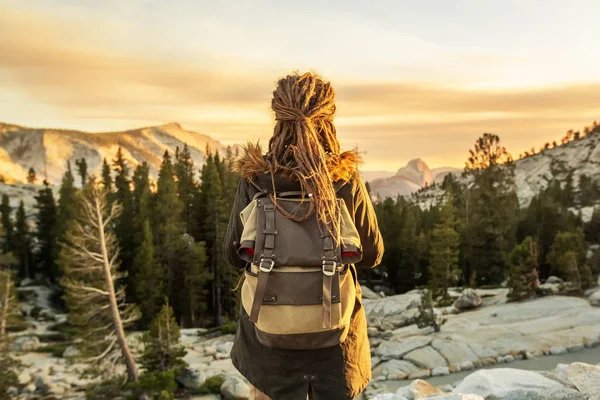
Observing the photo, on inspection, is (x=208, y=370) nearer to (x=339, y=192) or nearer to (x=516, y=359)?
(x=516, y=359)

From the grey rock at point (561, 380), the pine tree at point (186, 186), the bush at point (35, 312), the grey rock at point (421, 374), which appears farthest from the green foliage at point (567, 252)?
the bush at point (35, 312)

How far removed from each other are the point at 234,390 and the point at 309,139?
18798 mm

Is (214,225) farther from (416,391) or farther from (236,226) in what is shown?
(236,226)

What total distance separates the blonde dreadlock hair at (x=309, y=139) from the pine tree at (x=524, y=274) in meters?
28.4

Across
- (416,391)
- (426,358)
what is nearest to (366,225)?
(416,391)

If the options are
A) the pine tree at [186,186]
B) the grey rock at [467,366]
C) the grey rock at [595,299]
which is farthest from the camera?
the pine tree at [186,186]

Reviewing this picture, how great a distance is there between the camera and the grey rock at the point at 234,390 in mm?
19344

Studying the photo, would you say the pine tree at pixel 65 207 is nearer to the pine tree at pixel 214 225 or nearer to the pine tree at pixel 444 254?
the pine tree at pixel 214 225

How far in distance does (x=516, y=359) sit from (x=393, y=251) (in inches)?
1073

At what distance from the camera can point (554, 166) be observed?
135 metres

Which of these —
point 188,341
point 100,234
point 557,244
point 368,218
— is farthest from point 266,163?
point 557,244

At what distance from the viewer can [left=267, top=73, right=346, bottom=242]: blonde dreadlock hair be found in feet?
8.85

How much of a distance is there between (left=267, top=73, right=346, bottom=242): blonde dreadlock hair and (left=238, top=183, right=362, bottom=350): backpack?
84 millimetres

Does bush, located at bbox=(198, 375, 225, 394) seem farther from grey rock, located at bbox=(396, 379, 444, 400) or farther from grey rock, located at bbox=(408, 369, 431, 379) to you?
grey rock, located at bbox=(396, 379, 444, 400)
